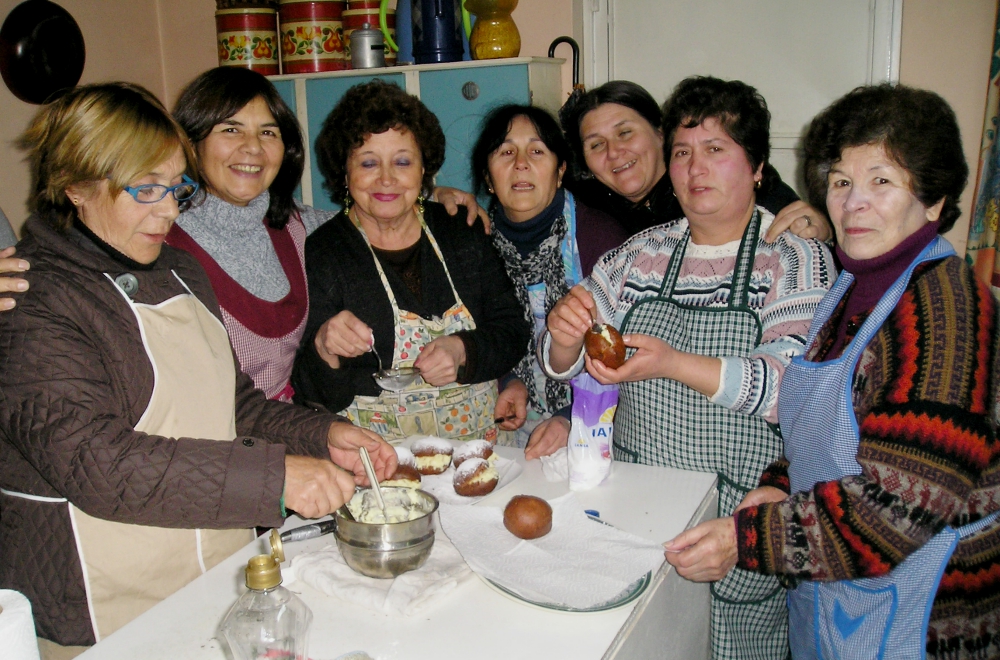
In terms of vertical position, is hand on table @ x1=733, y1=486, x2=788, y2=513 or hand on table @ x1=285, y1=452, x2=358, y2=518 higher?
hand on table @ x1=285, y1=452, x2=358, y2=518

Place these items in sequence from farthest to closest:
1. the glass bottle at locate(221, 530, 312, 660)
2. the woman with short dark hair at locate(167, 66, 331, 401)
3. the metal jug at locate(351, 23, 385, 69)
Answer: the metal jug at locate(351, 23, 385, 69) < the woman with short dark hair at locate(167, 66, 331, 401) < the glass bottle at locate(221, 530, 312, 660)

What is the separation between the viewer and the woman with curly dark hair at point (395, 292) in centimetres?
216

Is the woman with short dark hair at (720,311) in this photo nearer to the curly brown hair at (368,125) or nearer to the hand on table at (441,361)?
the hand on table at (441,361)

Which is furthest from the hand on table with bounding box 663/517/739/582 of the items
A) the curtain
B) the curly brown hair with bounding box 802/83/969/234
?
the curtain

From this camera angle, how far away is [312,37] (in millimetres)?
3715

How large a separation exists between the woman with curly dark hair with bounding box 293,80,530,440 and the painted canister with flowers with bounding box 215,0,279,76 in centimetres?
189

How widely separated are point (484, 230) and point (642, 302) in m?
0.70

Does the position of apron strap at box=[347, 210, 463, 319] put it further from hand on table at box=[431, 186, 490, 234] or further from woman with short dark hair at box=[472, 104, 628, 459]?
woman with short dark hair at box=[472, 104, 628, 459]

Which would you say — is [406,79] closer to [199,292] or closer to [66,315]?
[199,292]

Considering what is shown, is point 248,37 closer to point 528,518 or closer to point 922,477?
point 528,518

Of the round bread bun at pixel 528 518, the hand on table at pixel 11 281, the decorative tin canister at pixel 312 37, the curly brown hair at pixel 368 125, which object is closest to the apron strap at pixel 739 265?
the round bread bun at pixel 528 518

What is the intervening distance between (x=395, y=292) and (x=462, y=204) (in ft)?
1.40

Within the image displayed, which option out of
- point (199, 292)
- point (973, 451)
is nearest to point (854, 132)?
point (973, 451)

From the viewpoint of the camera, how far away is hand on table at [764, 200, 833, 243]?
Answer: 1.82 metres
